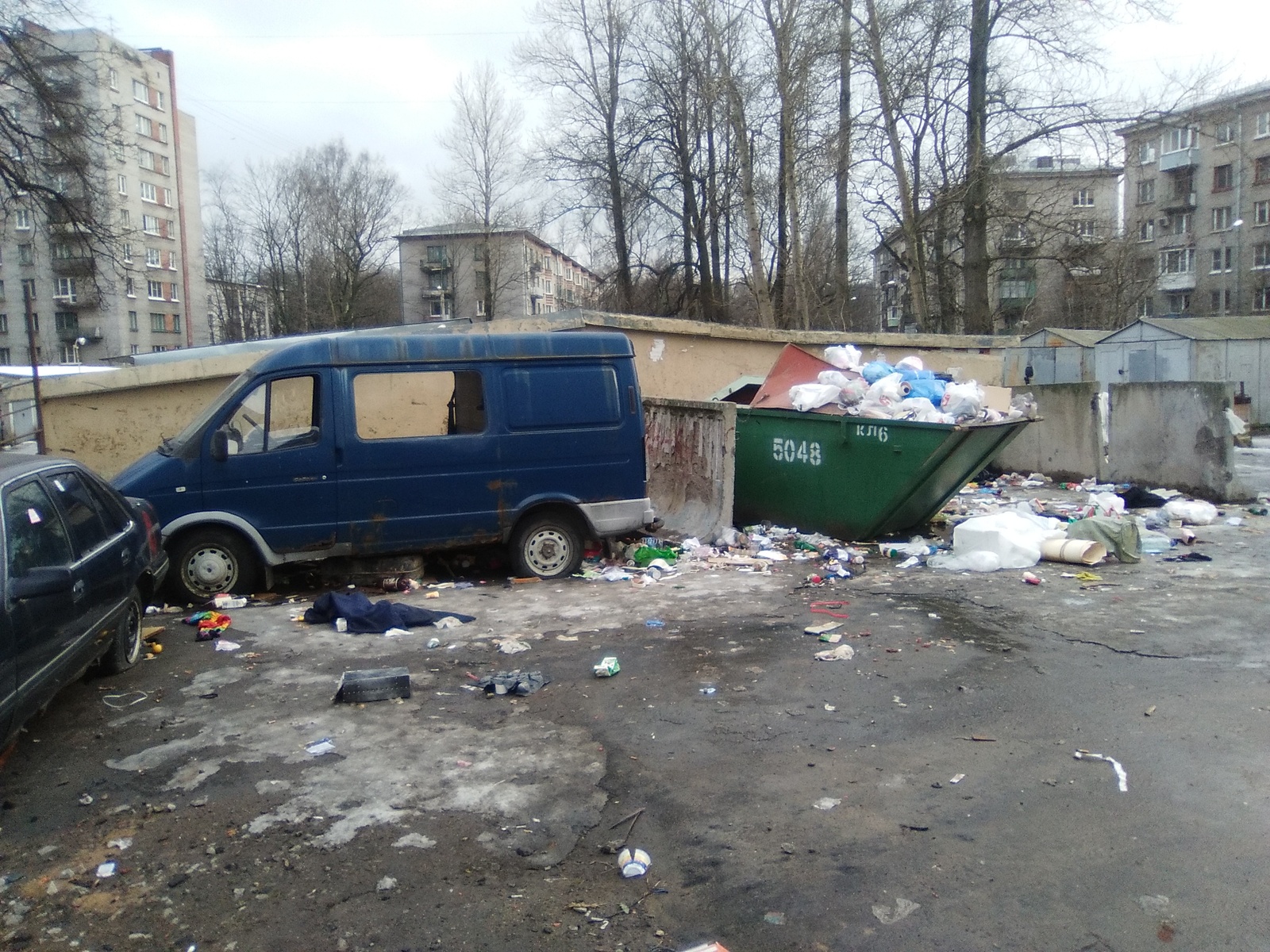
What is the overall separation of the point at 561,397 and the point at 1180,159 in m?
58.1

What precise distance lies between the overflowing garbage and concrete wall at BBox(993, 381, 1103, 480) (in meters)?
4.29

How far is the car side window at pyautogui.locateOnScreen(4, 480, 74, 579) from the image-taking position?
413 cm

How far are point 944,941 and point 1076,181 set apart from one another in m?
19.6

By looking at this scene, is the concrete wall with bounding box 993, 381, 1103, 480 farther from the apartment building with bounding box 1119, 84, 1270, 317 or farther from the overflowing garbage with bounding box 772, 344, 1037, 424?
the apartment building with bounding box 1119, 84, 1270, 317

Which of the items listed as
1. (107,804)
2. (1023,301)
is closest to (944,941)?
(107,804)

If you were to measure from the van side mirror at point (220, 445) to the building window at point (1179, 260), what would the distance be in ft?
185

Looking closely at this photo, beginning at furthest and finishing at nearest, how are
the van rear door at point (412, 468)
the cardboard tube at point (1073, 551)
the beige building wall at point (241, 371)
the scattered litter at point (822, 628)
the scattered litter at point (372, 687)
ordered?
the beige building wall at point (241, 371) → the cardboard tube at point (1073, 551) → the van rear door at point (412, 468) → the scattered litter at point (822, 628) → the scattered litter at point (372, 687)

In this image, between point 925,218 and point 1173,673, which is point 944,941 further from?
point 925,218

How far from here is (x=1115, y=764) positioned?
4.07 m

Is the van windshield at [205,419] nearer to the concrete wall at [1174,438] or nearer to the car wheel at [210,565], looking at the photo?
the car wheel at [210,565]

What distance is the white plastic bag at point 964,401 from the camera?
8.72 m

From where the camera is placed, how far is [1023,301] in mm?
43500

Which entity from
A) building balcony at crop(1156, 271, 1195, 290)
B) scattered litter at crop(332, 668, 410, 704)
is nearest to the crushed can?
scattered litter at crop(332, 668, 410, 704)

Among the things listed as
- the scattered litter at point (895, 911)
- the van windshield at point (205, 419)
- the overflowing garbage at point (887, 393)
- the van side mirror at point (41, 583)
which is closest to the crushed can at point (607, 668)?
the scattered litter at point (895, 911)
